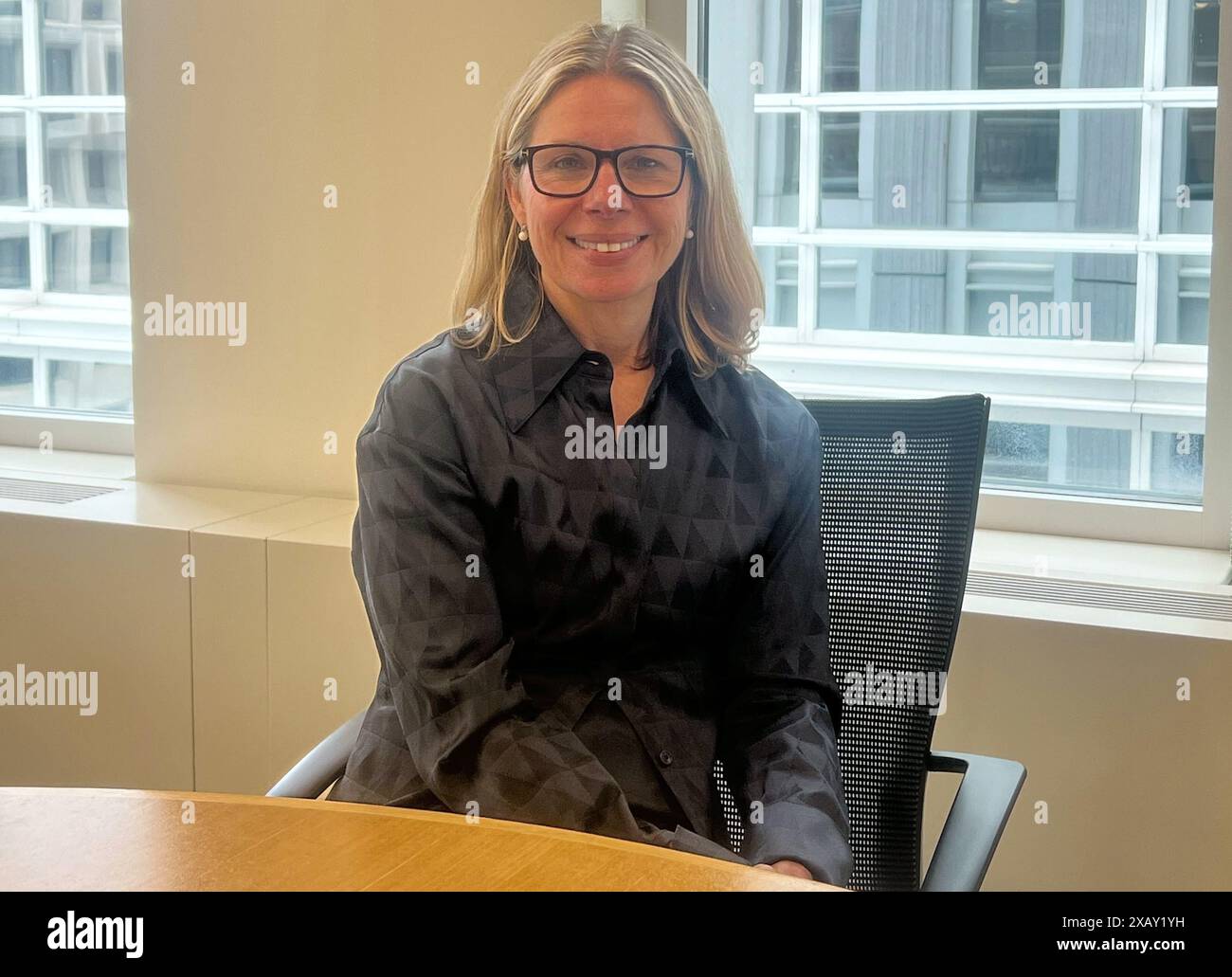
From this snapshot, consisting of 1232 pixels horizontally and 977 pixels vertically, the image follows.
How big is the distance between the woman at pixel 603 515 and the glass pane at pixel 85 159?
199cm

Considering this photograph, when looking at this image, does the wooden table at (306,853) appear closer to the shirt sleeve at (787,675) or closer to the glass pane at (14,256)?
the shirt sleeve at (787,675)

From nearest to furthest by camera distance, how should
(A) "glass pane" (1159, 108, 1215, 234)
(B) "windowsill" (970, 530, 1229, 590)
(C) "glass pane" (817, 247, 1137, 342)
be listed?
(B) "windowsill" (970, 530, 1229, 590), (A) "glass pane" (1159, 108, 1215, 234), (C) "glass pane" (817, 247, 1137, 342)

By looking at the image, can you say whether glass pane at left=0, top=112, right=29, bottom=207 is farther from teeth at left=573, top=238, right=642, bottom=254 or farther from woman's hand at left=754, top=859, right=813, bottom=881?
woman's hand at left=754, top=859, right=813, bottom=881

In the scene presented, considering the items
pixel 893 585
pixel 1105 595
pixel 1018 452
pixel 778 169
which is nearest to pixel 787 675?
pixel 893 585

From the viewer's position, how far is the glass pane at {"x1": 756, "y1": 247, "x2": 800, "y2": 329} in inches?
107

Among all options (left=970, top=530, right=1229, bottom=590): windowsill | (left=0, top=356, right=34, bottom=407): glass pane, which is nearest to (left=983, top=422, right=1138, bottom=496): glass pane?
(left=970, top=530, right=1229, bottom=590): windowsill

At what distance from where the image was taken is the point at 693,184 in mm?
1611

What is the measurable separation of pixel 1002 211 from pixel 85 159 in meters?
2.17

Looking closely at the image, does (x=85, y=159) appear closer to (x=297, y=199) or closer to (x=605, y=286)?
(x=297, y=199)

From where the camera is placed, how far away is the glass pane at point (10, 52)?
134 inches

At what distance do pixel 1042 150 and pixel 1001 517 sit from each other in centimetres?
67

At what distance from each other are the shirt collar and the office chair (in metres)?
0.22
